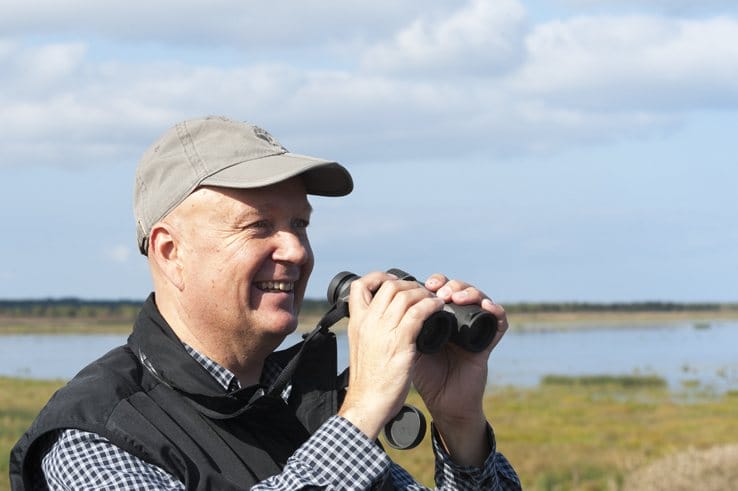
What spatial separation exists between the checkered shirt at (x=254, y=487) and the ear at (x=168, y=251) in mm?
176

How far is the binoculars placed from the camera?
2246mm

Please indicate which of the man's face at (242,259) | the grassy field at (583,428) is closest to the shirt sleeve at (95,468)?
the man's face at (242,259)

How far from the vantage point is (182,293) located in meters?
2.45

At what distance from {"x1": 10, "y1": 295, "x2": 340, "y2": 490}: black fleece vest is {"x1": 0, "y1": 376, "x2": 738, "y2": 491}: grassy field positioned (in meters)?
10.0

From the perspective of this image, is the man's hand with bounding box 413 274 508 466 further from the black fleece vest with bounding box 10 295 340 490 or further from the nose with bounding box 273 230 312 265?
the nose with bounding box 273 230 312 265

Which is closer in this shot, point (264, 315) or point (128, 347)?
point (264, 315)

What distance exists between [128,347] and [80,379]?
18 centimetres

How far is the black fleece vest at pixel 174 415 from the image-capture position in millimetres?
2223

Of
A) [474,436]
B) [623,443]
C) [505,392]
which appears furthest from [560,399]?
[474,436]

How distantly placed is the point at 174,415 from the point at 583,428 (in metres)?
19.9

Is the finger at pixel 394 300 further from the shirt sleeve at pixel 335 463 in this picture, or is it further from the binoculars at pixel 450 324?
the shirt sleeve at pixel 335 463

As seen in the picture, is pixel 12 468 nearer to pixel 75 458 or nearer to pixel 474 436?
pixel 75 458

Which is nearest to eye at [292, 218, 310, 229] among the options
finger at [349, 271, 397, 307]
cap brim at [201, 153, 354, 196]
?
cap brim at [201, 153, 354, 196]

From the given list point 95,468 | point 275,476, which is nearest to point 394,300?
point 275,476
